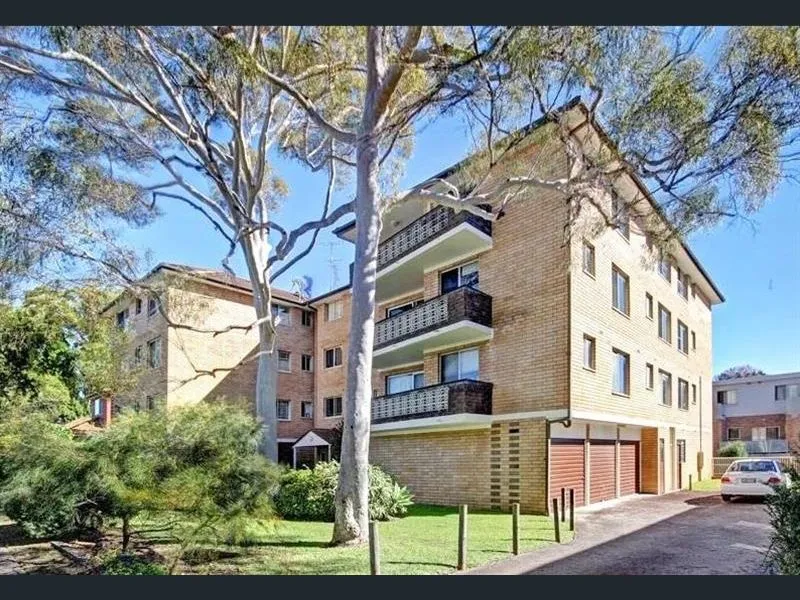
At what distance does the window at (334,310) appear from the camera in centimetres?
1984

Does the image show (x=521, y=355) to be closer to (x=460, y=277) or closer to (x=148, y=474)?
(x=460, y=277)

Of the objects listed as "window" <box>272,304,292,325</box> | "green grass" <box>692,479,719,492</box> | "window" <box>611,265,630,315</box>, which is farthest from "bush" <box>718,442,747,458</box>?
"window" <box>272,304,292,325</box>

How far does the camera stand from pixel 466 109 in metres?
8.42

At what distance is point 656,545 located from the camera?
25.9 ft

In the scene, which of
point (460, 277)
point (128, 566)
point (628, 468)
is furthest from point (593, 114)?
point (628, 468)

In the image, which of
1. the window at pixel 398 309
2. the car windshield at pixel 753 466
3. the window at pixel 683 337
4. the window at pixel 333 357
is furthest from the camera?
the window at pixel 333 357

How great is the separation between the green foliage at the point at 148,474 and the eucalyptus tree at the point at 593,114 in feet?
4.50

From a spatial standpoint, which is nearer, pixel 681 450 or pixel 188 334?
pixel 188 334

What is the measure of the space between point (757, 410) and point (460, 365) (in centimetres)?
1947

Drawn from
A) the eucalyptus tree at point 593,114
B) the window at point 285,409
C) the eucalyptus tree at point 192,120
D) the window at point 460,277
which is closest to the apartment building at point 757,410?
the window at point 460,277

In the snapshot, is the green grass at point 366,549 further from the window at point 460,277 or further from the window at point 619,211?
the window at point 460,277

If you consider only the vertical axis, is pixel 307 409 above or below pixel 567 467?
above

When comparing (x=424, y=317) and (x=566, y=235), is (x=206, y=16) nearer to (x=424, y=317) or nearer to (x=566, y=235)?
(x=566, y=235)

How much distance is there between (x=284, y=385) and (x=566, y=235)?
12.2 m
